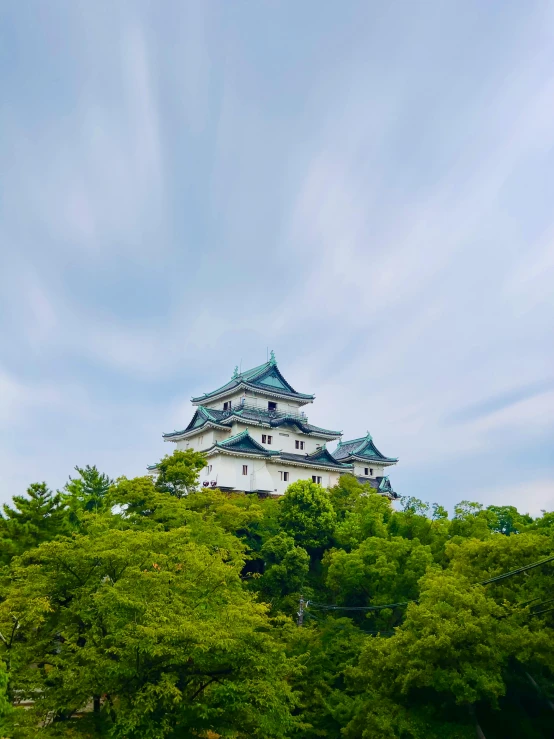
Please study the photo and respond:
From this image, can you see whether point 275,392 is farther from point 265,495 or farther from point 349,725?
point 349,725

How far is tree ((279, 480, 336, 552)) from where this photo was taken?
29578 millimetres

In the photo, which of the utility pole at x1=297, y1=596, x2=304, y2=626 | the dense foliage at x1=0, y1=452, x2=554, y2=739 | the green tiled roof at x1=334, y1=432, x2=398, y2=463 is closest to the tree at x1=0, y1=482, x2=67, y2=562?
the dense foliage at x1=0, y1=452, x2=554, y2=739

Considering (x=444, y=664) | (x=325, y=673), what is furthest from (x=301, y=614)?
(x=444, y=664)

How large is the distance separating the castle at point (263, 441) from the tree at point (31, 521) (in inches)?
583

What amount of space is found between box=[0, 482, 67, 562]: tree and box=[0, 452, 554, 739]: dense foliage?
62 millimetres

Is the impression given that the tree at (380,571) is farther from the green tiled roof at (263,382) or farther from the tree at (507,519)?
the green tiled roof at (263,382)

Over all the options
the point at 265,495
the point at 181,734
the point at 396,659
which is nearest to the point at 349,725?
the point at 396,659

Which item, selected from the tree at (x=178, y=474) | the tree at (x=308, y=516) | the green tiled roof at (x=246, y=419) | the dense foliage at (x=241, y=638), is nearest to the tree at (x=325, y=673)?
the dense foliage at (x=241, y=638)

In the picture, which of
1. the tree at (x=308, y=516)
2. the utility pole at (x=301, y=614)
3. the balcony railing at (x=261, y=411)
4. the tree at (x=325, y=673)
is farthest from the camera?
the balcony railing at (x=261, y=411)

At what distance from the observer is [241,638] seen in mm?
13312

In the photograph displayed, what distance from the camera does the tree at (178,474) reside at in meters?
28.3

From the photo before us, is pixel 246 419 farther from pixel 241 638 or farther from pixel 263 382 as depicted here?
pixel 241 638

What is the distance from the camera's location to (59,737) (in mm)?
12180

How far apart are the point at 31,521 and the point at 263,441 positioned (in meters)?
20.8
